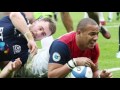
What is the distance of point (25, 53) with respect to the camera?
588 cm

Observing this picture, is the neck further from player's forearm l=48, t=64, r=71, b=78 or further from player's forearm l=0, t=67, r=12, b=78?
player's forearm l=0, t=67, r=12, b=78

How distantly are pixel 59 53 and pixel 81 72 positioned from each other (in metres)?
0.32

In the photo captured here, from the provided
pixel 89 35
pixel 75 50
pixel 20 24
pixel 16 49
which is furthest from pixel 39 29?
pixel 89 35

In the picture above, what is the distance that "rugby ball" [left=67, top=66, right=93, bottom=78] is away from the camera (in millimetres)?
5273

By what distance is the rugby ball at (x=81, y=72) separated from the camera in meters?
5.27

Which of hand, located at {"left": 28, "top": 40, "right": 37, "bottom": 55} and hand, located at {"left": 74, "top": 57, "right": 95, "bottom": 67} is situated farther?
hand, located at {"left": 28, "top": 40, "right": 37, "bottom": 55}

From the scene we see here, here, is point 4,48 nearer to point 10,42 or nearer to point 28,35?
point 10,42

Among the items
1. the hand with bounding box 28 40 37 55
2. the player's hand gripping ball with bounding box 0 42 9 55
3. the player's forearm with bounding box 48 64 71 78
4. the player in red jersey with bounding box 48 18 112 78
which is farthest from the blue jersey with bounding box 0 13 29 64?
the player's forearm with bounding box 48 64 71 78

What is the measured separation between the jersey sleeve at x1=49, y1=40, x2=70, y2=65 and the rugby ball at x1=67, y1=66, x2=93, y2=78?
0.49 feet

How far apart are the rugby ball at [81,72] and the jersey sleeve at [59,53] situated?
5.9 inches

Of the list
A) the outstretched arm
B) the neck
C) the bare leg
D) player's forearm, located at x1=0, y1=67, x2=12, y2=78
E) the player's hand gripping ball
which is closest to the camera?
the neck
